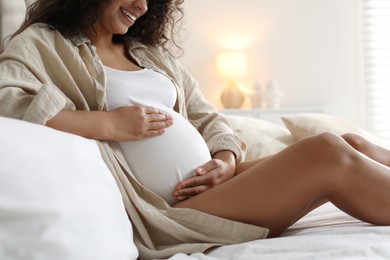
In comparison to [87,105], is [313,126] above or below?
below

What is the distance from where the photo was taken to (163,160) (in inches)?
61.8

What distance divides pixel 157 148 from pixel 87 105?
19 cm

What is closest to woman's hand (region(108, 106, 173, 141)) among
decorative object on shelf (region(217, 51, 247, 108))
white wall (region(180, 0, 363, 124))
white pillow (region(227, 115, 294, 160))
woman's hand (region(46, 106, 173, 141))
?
woman's hand (region(46, 106, 173, 141))

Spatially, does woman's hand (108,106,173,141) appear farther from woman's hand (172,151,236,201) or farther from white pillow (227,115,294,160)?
white pillow (227,115,294,160)

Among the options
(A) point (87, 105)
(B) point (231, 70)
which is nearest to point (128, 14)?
(A) point (87, 105)

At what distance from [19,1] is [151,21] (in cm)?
44

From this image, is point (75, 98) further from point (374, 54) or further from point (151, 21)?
point (374, 54)

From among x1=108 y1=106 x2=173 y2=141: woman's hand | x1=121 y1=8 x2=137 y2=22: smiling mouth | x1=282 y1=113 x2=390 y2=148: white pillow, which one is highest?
x1=121 y1=8 x2=137 y2=22: smiling mouth

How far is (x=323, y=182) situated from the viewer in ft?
4.63

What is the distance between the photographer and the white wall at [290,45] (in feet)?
14.0

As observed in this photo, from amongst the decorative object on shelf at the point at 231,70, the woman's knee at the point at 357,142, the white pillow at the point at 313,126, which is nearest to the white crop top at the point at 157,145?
the woman's knee at the point at 357,142

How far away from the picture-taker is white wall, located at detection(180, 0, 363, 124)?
4281 millimetres

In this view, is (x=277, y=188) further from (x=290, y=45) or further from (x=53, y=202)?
(x=290, y=45)

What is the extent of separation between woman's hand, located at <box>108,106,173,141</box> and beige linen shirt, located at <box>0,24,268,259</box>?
42 mm
